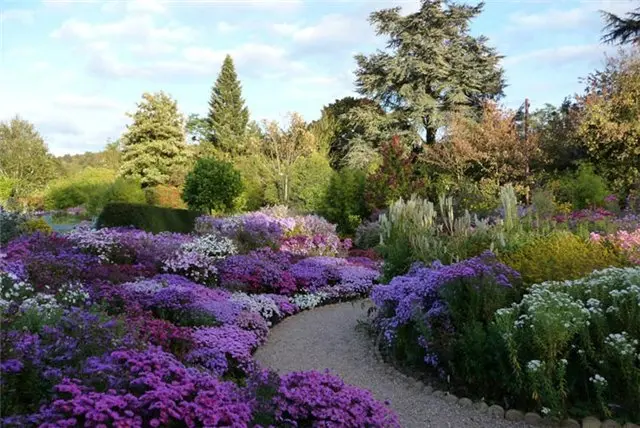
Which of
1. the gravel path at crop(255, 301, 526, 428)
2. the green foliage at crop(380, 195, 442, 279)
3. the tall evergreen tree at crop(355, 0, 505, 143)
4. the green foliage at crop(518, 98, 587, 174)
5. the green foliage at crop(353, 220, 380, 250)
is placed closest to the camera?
the gravel path at crop(255, 301, 526, 428)

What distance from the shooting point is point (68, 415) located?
2717 millimetres

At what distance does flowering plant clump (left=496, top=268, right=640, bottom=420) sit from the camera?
4020 millimetres

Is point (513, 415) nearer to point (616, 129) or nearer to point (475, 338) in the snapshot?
point (475, 338)

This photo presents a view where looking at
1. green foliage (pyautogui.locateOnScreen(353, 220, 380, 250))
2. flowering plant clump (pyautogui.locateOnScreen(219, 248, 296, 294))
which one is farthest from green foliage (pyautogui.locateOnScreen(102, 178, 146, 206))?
flowering plant clump (pyautogui.locateOnScreen(219, 248, 296, 294))

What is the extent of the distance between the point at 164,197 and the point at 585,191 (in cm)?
1834

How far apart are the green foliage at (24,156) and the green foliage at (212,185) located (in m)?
19.8

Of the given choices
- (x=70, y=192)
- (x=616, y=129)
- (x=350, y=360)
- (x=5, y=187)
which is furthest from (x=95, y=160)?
(x=350, y=360)

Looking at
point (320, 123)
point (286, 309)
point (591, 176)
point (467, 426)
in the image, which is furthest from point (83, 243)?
point (320, 123)

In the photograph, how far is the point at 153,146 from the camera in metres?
33.6

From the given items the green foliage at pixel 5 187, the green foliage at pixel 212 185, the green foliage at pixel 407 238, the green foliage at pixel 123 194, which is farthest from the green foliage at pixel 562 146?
the green foliage at pixel 5 187

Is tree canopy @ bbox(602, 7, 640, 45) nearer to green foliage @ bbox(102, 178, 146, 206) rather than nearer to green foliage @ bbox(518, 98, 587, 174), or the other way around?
green foliage @ bbox(518, 98, 587, 174)

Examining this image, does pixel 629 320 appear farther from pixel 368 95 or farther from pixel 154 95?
pixel 154 95

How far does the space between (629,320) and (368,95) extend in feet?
77.5

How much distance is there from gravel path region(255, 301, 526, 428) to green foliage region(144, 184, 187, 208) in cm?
1882
